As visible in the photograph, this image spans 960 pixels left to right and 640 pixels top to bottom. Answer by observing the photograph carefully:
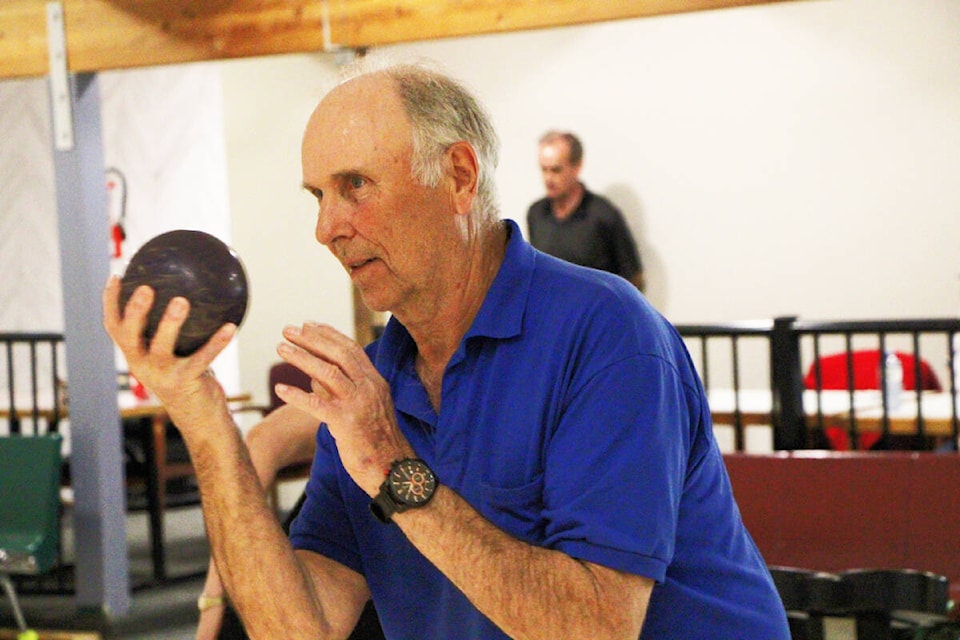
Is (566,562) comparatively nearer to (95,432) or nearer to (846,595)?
(846,595)

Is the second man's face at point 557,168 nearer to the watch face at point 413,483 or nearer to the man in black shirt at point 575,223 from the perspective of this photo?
the man in black shirt at point 575,223

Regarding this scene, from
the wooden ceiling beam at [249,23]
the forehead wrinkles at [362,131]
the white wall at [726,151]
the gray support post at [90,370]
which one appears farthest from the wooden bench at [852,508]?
the gray support post at [90,370]

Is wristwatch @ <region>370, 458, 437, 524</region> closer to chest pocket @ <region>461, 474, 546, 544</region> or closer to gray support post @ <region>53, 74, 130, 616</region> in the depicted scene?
chest pocket @ <region>461, 474, 546, 544</region>

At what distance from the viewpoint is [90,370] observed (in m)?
5.88

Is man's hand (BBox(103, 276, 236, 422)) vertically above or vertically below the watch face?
above

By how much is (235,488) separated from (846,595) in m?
1.54

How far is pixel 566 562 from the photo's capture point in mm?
1457

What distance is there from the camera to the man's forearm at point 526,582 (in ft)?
4.74

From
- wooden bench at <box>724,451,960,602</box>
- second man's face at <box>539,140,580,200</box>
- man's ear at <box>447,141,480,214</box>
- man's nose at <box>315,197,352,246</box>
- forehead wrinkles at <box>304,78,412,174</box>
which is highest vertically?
second man's face at <box>539,140,580,200</box>

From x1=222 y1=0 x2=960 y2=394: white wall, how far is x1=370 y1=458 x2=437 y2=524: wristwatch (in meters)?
5.65

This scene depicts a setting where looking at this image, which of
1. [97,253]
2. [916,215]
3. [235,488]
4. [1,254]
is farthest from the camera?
[1,254]

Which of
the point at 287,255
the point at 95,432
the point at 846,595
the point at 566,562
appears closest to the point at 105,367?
the point at 95,432

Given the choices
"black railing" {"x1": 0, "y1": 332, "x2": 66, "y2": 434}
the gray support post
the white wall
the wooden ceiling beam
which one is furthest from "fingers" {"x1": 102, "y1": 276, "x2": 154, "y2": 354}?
the white wall

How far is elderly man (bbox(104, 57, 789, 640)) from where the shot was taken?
4.82 ft
